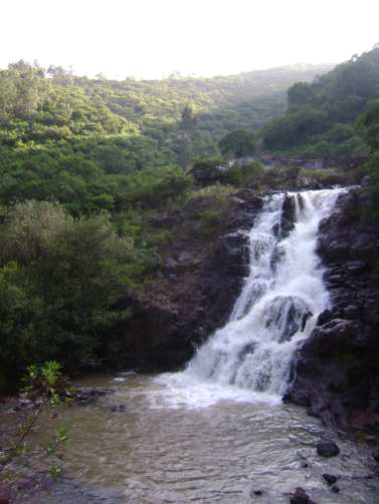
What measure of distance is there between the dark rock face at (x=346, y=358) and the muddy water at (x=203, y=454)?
106cm

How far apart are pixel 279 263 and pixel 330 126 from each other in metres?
36.7

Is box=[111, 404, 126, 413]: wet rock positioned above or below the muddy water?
below

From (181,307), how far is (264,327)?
15.4 feet

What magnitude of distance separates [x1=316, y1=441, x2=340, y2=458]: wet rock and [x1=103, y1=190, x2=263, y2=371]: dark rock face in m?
9.98

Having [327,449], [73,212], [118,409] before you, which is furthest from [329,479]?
[73,212]

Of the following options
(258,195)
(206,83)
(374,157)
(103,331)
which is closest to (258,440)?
(103,331)

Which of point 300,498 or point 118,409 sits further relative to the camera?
point 118,409

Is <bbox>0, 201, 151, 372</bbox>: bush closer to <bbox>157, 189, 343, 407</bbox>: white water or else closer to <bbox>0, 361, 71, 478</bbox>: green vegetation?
<bbox>157, 189, 343, 407</bbox>: white water

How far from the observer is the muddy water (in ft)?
40.3

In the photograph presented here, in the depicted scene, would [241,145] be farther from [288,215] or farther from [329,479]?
[329,479]

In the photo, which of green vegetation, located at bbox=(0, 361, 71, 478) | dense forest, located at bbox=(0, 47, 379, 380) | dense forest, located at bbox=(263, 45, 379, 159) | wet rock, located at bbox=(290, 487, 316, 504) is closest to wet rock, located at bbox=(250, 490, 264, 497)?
wet rock, located at bbox=(290, 487, 316, 504)

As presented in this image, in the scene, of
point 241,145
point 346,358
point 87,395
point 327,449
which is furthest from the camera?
point 241,145

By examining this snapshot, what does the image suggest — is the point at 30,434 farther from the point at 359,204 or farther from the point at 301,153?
the point at 301,153

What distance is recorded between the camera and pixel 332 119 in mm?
58938
